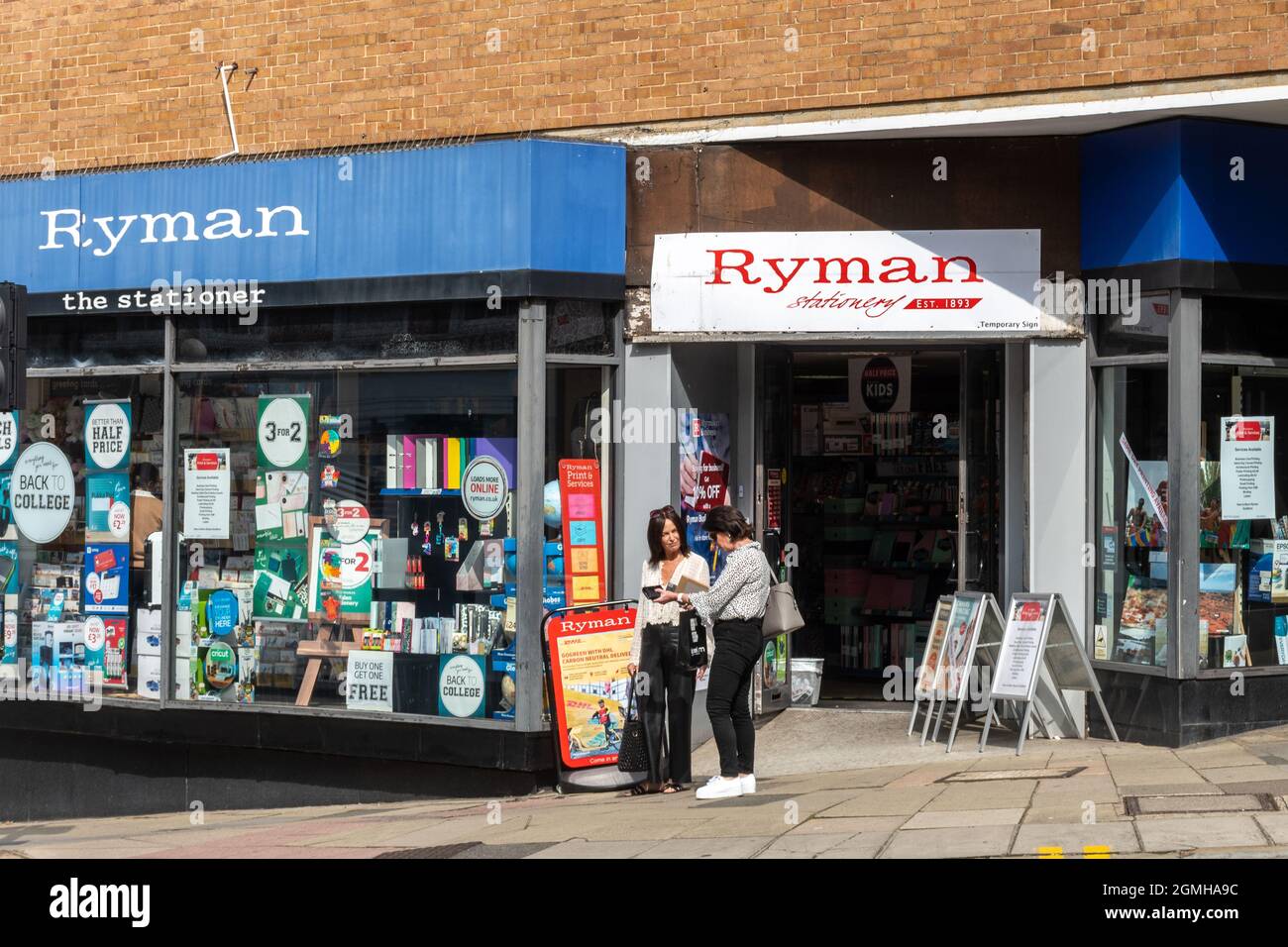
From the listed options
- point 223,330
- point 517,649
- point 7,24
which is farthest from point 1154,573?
point 7,24

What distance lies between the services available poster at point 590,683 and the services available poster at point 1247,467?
4.20m

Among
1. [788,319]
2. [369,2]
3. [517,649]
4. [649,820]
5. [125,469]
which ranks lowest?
[649,820]

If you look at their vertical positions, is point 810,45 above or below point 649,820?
above

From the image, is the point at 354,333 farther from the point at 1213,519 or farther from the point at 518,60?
the point at 1213,519

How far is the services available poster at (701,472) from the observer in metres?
11.3

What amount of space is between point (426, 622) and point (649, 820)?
293 cm

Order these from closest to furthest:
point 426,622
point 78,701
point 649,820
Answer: point 649,820
point 426,622
point 78,701

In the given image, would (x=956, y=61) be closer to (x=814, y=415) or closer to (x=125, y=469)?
(x=814, y=415)

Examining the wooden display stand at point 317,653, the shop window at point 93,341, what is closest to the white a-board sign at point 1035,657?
the wooden display stand at point 317,653

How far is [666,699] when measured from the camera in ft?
33.3

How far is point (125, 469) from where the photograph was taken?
484 inches

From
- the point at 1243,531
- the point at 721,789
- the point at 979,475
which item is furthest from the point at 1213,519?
the point at 721,789

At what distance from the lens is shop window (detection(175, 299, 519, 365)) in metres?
10.9

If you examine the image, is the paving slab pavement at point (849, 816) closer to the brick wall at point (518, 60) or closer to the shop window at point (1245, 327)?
the shop window at point (1245, 327)
